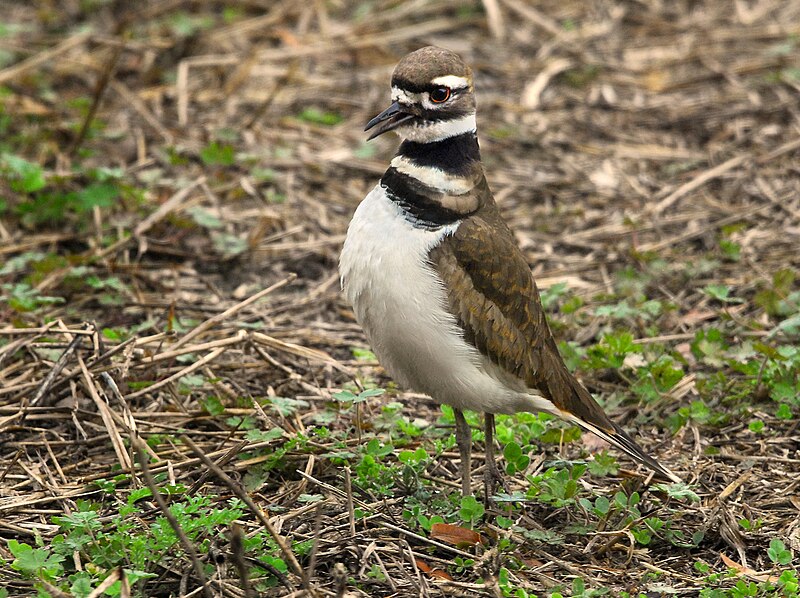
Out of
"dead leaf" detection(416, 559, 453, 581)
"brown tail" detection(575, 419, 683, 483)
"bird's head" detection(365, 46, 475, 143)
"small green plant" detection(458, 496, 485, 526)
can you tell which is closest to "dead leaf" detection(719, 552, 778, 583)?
"brown tail" detection(575, 419, 683, 483)

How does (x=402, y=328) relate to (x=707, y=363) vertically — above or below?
above

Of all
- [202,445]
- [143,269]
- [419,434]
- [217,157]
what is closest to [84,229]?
[143,269]

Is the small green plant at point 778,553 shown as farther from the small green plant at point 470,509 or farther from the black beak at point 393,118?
the black beak at point 393,118

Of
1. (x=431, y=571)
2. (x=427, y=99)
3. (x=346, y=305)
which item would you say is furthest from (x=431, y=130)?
(x=346, y=305)

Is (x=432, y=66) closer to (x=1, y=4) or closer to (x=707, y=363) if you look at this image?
(x=707, y=363)

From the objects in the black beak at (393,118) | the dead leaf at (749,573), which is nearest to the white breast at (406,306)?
the black beak at (393,118)

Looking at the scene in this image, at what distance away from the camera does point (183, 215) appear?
22.4 ft

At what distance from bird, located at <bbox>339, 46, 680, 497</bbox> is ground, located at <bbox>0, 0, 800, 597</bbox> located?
33 centimetres

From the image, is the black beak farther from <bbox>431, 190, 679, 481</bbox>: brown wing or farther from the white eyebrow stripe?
<bbox>431, 190, 679, 481</bbox>: brown wing

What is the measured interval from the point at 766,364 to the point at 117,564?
319 centimetres

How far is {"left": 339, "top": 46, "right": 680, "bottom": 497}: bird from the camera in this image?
4.32 meters

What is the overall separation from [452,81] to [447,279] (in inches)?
32.1

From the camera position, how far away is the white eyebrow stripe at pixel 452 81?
177 inches

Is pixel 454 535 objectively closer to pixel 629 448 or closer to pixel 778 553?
pixel 629 448
